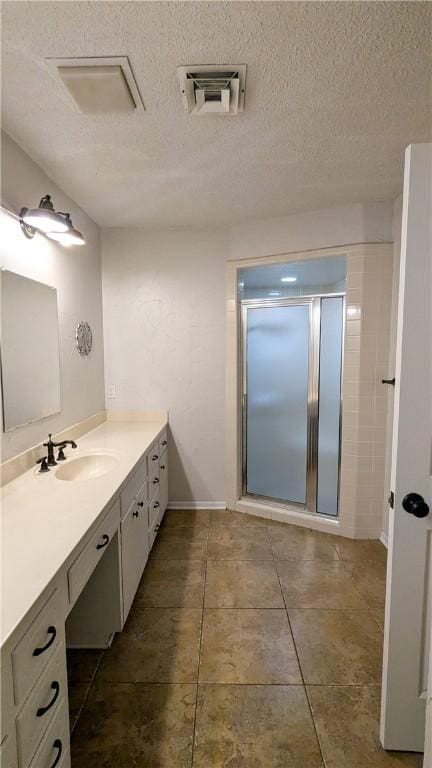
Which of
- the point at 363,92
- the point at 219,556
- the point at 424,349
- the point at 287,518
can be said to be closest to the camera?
the point at 424,349

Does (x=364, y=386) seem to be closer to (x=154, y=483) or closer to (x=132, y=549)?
(x=154, y=483)

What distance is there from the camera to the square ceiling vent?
124 cm

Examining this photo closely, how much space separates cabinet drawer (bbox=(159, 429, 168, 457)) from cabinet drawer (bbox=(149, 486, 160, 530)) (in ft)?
1.08

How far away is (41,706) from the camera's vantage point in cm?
90

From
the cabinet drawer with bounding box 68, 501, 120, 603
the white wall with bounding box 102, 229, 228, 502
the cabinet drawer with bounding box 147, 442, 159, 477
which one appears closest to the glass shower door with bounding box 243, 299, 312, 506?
the white wall with bounding box 102, 229, 228, 502

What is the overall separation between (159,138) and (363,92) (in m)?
0.93

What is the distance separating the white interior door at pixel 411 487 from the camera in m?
1.07

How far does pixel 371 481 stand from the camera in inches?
103

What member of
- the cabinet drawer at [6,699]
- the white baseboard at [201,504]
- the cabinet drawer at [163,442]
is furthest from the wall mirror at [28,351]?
the white baseboard at [201,504]

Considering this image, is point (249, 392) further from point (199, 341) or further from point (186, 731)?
point (186, 731)

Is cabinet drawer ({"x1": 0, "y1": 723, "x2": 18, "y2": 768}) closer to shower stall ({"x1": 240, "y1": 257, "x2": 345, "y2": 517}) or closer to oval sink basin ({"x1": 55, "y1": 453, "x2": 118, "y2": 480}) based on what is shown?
oval sink basin ({"x1": 55, "y1": 453, "x2": 118, "y2": 480})

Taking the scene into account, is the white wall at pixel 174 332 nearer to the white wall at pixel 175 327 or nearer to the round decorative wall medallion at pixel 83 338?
the white wall at pixel 175 327

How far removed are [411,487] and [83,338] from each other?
2.31 m

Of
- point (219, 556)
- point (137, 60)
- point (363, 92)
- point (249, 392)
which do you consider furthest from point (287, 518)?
point (137, 60)
